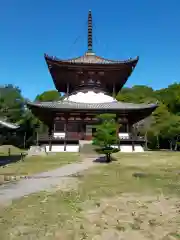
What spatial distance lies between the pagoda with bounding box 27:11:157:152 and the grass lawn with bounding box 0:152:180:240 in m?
22.0

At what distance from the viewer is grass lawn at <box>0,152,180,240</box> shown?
532 cm

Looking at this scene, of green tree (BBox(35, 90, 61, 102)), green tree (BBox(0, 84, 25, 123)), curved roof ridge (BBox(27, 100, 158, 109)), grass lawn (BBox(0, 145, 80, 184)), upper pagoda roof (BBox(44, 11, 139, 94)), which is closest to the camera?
grass lawn (BBox(0, 145, 80, 184))

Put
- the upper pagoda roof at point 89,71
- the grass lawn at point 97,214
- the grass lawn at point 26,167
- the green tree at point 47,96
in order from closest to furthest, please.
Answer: the grass lawn at point 97,214 < the grass lawn at point 26,167 < the upper pagoda roof at point 89,71 < the green tree at point 47,96

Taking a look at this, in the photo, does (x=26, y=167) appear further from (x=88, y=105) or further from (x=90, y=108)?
(x=88, y=105)

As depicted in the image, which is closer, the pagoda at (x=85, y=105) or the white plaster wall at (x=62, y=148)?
the white plaster wall at (x=62, y=148)

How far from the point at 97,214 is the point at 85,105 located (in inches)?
1067

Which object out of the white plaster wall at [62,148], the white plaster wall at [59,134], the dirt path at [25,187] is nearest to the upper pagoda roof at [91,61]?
the white plaster wall at [59,134]

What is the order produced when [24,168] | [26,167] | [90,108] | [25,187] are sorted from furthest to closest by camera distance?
[90,108] < [26,167] < [24,168] < [25,187]

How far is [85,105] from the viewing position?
1314 inches

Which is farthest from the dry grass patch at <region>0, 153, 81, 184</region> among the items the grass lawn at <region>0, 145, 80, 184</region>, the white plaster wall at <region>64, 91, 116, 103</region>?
the white plaster wall at <region>64, 91, 116, 103</region>

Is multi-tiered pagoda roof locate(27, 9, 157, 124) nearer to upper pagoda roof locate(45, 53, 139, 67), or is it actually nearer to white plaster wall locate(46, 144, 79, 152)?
upper pagoda roof locate(45, 53, 139, 67)

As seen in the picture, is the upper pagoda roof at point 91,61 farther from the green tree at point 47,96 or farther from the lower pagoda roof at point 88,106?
the green tree at point 47,96

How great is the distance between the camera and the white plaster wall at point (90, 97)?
35.3 meters

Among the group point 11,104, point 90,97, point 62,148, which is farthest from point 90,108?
point 11,104
